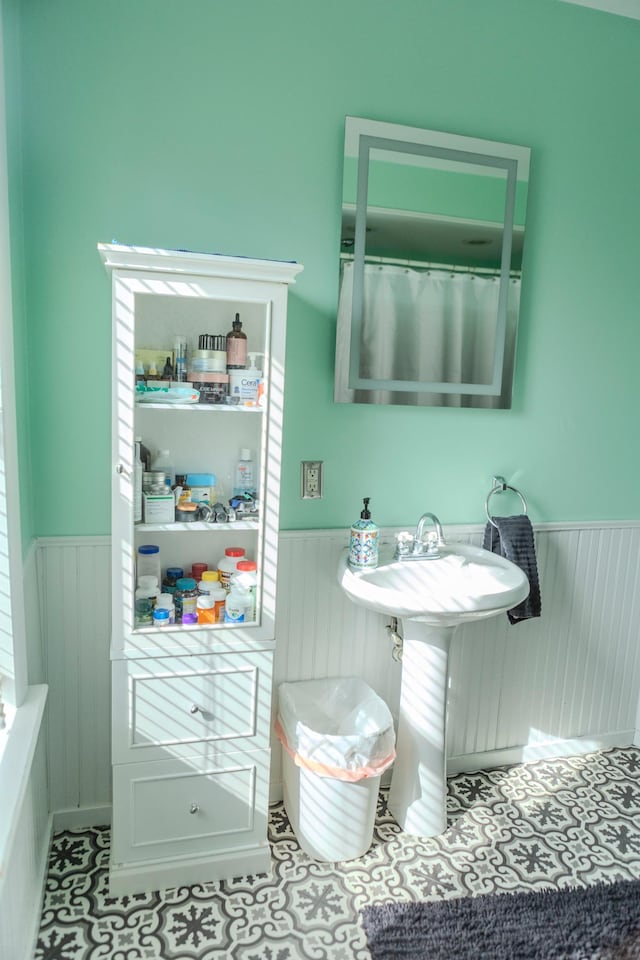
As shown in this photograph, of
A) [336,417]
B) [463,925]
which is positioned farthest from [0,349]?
[463,925]

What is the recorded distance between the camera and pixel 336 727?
2303 millimetres

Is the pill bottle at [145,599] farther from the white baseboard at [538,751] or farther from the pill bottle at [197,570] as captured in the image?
the white baseboard at [538,751]

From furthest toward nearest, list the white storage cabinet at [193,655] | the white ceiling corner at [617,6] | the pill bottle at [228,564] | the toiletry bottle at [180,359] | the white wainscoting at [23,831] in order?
the white ceiling corner at [617,6], the pill bottle at [228,564], the toiletry bottle at [180,359], the white storage cabinet at [193,655], the white wainscoting at [23,831]

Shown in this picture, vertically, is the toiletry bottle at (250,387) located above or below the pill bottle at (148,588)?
above

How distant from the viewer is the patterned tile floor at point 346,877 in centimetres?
179

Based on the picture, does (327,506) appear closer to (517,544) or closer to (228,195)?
(517,544)

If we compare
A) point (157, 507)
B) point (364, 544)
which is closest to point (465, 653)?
point (364, 544)

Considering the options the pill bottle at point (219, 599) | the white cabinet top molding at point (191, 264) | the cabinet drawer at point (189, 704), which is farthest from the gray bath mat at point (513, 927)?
the white cabinet top molding at point (191, 264)

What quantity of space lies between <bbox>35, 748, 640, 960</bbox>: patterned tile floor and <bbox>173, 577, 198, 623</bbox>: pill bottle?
84 cm

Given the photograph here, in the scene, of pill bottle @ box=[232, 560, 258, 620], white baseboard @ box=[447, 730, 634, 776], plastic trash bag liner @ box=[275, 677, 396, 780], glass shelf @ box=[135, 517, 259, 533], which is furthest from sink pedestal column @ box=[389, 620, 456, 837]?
glass shelf @ box=[135, 517, 259, 533]

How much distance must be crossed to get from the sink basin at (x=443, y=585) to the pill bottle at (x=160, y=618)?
556 millimetres

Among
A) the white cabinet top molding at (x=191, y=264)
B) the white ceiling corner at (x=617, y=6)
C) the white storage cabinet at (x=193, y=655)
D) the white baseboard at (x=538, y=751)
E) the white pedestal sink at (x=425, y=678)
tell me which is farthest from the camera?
the white baseboard at (x=538, y=751)

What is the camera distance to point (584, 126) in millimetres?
2428

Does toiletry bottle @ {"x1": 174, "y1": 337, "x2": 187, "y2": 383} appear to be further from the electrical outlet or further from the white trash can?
the white trash can
